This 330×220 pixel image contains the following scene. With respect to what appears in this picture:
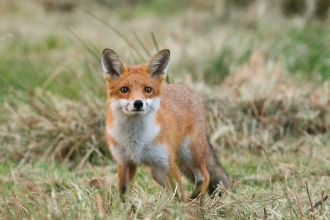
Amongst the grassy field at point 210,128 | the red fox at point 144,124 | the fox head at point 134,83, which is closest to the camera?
the grassy field at point 210,128

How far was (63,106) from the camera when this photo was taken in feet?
24.1

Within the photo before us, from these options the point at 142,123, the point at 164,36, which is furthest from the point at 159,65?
the point at 164,36

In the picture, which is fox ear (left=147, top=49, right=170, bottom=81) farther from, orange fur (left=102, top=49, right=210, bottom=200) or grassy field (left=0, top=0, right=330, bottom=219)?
grassy field (left=0, top=0, right=330, bottom=219)

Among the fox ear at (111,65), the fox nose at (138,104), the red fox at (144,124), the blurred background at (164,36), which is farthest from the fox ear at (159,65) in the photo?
the blurred background at (164,36)

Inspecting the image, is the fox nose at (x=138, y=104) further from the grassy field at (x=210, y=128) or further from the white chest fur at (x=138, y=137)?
the grassy field at (x=210, y=128)

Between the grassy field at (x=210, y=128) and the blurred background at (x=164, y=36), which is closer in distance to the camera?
the grassy field at (x=210, y=128)

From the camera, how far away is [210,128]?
724cm

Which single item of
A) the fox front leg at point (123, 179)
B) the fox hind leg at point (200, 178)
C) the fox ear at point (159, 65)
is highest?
the fox ear at point (159, 65)

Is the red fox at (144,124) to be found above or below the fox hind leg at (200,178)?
above

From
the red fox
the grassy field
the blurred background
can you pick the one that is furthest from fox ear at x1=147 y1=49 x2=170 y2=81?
the blurred background

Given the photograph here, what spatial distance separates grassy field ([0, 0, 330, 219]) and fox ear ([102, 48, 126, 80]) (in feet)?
2.65

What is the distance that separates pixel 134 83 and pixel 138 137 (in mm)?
405

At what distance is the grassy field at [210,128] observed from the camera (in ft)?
13.5

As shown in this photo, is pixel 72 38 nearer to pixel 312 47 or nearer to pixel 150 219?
pixel 312 47
